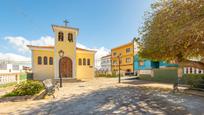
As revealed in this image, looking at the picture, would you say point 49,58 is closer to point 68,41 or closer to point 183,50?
point 68,41

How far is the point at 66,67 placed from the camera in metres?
19.6

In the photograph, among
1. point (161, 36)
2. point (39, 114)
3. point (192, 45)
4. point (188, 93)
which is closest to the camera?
point (39, 114)

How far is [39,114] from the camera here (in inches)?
219

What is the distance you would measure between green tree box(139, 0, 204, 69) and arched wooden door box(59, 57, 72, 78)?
39.6 ft

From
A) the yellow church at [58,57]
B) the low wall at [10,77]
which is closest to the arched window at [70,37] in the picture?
the yellow church at [58,57]

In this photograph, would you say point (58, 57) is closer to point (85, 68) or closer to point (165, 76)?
point (85, 68)

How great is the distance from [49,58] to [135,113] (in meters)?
18.4

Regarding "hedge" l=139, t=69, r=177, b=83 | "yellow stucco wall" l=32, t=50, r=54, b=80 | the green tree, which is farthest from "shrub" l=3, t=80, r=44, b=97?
"hedge" l=139, t=69, r=177, b=83

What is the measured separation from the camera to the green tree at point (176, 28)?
599 centimetres

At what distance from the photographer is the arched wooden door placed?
763 inches

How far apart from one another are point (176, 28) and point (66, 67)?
15.9 meters

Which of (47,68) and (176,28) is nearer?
(176,28)

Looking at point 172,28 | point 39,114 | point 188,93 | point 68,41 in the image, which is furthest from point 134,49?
point 39,114

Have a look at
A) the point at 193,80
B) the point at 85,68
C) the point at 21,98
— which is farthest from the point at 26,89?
the point at 85,68
